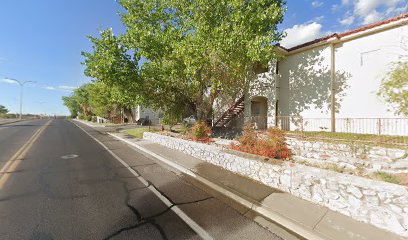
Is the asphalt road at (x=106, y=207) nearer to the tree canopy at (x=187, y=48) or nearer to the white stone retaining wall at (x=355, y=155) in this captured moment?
the white stone retaining wall at (x=355, y=155)

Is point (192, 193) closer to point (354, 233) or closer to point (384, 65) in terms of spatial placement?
point (354, 233)

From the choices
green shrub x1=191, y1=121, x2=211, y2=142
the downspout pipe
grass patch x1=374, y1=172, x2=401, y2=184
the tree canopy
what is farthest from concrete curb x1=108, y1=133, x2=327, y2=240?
the downspout pipe

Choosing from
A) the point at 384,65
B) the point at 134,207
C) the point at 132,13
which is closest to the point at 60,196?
the point at 134,207

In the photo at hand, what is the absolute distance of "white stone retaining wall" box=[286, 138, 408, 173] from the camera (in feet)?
23.8

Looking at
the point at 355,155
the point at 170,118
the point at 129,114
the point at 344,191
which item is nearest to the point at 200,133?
the point at 170,118

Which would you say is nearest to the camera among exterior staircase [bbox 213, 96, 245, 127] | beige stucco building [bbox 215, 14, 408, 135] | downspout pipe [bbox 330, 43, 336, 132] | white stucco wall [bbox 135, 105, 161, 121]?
beige stucco building [bbox 215, 14, 408, 135]

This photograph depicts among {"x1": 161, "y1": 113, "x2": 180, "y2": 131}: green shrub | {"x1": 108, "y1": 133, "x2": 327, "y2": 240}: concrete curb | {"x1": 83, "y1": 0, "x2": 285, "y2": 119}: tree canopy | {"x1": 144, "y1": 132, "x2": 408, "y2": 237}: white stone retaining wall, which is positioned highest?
{"x1": 83, "y1": 0, "x2": 285, "y2": 119}: tree canopy

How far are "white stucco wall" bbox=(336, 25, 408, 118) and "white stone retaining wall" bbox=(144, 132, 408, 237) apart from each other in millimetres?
9255

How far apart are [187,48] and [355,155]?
8.96 meters

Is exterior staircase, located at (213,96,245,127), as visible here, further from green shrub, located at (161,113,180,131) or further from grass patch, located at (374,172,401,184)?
grass patch, located at (374,172,401,184)

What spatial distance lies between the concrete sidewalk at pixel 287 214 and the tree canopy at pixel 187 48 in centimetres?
636

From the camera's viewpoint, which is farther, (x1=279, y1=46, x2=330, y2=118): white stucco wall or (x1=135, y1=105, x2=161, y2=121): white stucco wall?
(x1=135, y1=105, x2=161, y2=121): white stucco wall

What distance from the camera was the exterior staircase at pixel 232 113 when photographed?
60.3 feet

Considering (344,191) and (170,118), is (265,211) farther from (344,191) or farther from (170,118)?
(170,118)
